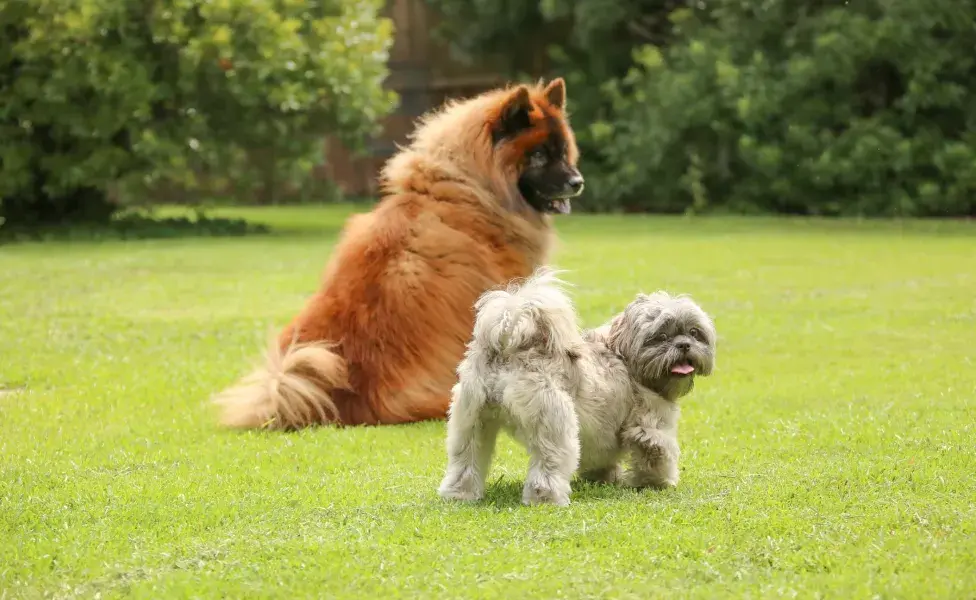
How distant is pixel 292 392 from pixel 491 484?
69.1 inches

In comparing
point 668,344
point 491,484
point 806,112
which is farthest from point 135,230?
point 668,344

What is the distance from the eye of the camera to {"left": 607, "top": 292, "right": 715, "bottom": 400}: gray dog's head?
507 centimetres

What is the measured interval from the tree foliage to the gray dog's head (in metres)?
16.8

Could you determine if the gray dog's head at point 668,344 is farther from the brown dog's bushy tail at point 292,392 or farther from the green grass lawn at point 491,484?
the brown dog's bushy tail at point 292,392

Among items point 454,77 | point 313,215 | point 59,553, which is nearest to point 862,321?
point 59,553

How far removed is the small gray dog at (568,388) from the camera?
187 inches

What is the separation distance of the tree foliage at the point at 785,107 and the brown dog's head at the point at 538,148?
47.7 feet

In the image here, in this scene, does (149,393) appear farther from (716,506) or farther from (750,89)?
(750,89)

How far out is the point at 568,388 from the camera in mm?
4938

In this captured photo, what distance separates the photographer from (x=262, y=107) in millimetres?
21047

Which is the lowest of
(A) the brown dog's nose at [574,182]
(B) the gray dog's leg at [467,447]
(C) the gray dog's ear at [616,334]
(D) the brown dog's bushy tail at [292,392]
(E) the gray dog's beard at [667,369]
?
(D) the brown dog's bushy tail at [292,392]

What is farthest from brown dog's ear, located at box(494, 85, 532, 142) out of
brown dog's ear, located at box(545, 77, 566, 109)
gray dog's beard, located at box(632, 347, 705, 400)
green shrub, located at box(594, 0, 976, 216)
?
green shrub, located at box(594, 0, 976, 216)

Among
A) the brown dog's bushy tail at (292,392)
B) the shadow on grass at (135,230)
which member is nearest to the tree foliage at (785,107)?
the shadow on grass at (135,230)

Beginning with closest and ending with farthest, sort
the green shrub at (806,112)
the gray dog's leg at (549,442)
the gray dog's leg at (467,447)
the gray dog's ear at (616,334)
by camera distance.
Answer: the gray dog's leg at (549,442) < the gray dog's leg at (467,447) < the gray dog's ear at (616,334) < the green shrub at (806,112)
